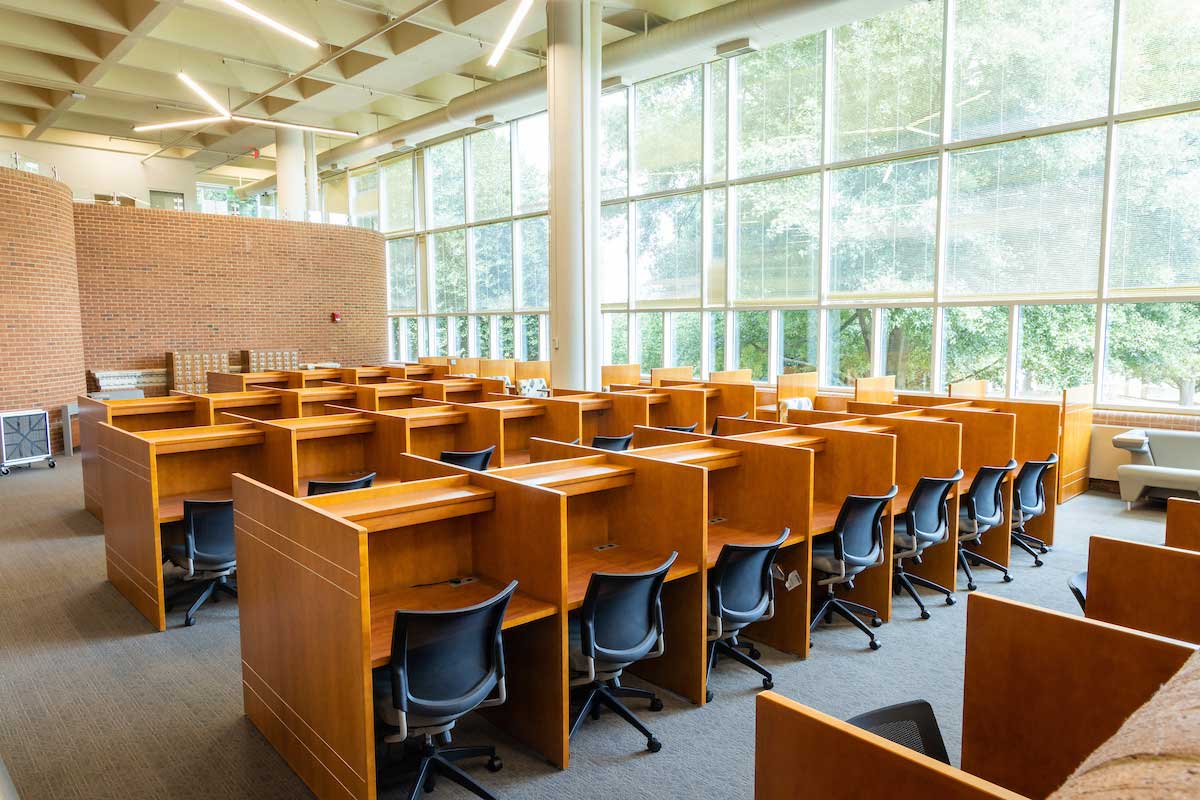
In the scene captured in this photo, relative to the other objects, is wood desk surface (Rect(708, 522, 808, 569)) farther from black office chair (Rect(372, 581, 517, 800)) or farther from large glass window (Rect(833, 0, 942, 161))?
large glass window (Rect(833, 0, 942, 161))

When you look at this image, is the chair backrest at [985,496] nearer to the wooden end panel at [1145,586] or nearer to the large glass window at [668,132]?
the wooden end panel at [1145,586]

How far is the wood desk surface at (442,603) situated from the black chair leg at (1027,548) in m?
4.35

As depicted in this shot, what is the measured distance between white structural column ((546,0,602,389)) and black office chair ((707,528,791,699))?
19.6 feet

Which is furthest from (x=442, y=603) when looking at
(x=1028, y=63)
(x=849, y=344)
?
(x=1028, y=63)

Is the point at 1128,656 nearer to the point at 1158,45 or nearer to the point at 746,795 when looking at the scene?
the point at 746,795

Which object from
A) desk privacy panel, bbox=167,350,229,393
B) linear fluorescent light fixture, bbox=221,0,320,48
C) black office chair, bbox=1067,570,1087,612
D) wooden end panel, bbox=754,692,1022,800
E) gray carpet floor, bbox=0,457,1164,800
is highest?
linear fluorescent light fixture, bbox=221,0,320,48

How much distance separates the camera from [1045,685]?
1930 mm

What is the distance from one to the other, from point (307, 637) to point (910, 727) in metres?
2.13

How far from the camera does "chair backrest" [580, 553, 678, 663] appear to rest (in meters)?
3.03

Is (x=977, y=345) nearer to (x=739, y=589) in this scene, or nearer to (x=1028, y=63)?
(x=1028, y=63)

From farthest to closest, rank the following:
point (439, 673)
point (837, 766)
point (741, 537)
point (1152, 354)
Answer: point (1152, 354) < point (741, 537) < point (439, 673) < point (837, 766)

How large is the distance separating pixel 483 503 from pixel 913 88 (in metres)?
8.66

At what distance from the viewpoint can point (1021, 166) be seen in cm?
855

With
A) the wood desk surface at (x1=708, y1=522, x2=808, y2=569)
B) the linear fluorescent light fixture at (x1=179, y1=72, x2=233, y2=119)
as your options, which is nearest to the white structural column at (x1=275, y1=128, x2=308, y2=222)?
the linear fluorescent light fixture at (x1=179, y1=72, x2=233, y2=119)
